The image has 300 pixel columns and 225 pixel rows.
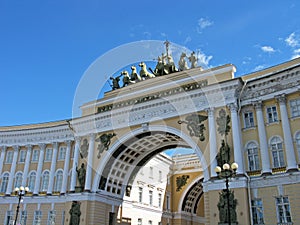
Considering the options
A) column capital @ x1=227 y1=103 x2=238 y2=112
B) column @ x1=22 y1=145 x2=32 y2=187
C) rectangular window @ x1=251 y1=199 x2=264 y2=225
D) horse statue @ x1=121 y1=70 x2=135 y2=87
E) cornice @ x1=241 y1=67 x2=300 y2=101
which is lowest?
rectangular window @ x1=251 y1=199 x2=264 y2=225

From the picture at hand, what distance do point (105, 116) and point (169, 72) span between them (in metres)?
7.08

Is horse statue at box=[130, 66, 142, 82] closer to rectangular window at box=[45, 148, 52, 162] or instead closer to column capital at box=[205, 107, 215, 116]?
column capital at box=[205, 107, 215, 116]

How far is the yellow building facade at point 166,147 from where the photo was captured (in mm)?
22359

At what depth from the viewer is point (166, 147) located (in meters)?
33.5

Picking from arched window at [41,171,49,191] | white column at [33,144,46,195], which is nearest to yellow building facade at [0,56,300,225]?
arched window at [41,171,49,191]

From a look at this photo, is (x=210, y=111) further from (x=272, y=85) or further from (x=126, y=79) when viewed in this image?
(x=126, y=79)

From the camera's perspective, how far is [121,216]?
32.9 metres

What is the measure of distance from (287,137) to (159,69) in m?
13.3

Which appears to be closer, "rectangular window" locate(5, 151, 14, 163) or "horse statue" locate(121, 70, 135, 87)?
"horse statue" locate(121, 70, 135, 87)

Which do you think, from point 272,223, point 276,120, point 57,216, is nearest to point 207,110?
point 276,120

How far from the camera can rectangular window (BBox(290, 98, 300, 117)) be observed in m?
22.6

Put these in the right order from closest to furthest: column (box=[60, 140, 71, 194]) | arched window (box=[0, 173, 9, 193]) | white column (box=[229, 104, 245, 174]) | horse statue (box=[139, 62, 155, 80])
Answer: white column (box=[229, 104, 245, 174])
column (box=[60, 140, 71, 194])
horse statue (box=[139, 62, 155, 80])
arched window (box=[0, 173, 9, 193])

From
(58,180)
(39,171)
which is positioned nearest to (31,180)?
(39,171)

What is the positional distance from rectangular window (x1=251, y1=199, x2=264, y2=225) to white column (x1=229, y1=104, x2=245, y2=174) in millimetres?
2124
